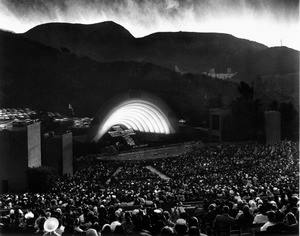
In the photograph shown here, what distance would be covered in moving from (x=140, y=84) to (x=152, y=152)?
12.8ft

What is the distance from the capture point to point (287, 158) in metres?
18.8

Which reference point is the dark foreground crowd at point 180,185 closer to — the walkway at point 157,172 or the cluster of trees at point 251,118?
the walkway at point 157,172

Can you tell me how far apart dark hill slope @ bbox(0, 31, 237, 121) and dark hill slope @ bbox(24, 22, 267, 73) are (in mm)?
391

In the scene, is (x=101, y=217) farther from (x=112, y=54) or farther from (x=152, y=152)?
(x=112, y=54)

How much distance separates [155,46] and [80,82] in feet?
13.6

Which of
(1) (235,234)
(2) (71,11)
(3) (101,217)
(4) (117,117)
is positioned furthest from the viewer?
(4) (117,117)

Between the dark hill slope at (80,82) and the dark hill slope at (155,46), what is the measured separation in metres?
0.39

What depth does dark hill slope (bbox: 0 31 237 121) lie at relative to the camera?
1952 cm

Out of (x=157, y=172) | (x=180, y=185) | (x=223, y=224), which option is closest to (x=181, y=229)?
(x=223, y=224)

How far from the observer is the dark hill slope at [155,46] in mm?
19391

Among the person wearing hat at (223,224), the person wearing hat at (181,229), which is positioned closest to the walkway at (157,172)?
the person wearing hat at (223,224)

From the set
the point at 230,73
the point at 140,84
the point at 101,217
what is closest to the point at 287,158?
the point at 230,73

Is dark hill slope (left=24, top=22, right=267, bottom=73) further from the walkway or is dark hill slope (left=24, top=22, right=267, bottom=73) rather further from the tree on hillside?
the walkway

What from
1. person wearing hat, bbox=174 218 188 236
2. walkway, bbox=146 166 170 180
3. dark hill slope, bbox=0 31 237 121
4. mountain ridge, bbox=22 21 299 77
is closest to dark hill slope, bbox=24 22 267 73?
mountain ridge, bbox=22 21 299 77
